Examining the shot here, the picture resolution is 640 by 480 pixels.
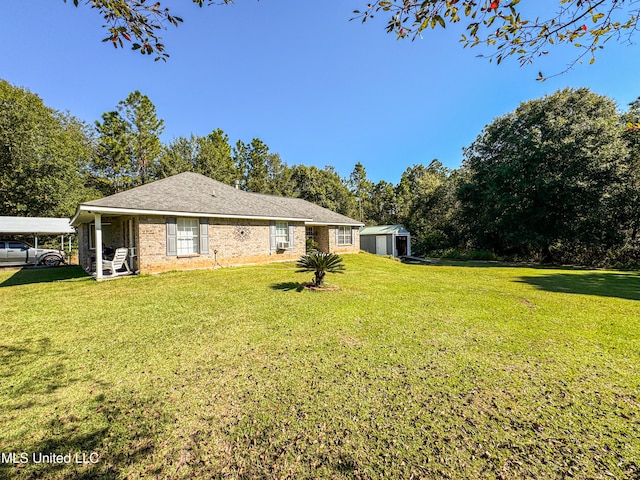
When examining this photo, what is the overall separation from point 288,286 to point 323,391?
18.9 feet

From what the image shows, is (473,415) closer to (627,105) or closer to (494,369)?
(494,369)

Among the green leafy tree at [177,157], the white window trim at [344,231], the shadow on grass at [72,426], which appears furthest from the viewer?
the green leafy tree at [177,157]

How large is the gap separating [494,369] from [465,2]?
14.4 feet

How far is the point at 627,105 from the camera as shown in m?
18.8

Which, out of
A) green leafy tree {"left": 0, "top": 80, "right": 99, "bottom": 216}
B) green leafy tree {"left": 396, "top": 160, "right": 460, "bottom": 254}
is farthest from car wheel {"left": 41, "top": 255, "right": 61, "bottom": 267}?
green leafy tree {"left": 396, "top": 160, "right": 460, "bottom": 254}

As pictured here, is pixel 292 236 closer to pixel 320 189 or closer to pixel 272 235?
pixel 272 235

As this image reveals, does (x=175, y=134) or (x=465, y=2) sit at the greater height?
(x=175, y=134)

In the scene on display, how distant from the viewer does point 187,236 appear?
39.6 ft

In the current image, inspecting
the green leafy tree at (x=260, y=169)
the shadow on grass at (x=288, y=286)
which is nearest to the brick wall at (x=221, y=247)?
the shadow on grass at (x=288, y=286)

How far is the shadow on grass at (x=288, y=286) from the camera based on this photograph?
845 centimetres

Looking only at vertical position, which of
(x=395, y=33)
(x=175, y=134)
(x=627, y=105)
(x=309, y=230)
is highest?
(x=175, y=134)

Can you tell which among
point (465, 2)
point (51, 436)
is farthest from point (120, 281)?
point (465, 2)

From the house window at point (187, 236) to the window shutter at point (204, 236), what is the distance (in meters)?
0.23

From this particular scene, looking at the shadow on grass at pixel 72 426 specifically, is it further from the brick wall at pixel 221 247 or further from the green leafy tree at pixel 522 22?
the brick wall at pixel 221 247
